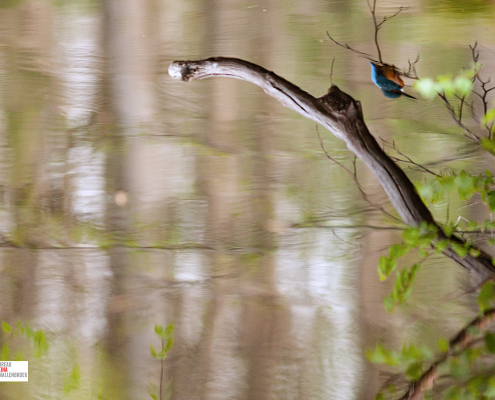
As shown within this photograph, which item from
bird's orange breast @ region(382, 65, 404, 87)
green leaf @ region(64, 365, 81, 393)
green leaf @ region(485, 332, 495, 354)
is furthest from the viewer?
green leaf @ region(64, 365, 81, 393)

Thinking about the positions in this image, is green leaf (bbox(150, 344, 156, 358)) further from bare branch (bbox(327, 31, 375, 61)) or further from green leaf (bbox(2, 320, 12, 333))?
bare branch (bbox(327, 31, 375, 61))

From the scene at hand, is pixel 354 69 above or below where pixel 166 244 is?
above

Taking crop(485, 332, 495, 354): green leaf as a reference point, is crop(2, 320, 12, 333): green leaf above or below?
above

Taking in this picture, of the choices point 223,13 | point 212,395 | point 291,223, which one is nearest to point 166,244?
point 291,223

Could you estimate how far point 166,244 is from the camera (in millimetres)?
1388

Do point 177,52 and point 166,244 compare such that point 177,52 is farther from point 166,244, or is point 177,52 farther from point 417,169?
point 417,169

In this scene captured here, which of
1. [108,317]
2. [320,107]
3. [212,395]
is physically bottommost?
[212,395]

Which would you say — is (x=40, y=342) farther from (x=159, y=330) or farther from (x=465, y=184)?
(x=465, y=184)

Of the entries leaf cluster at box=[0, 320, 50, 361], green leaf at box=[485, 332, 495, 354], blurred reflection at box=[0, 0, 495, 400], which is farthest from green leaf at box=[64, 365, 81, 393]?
green leaf at box=[485, 332, 495, 354]

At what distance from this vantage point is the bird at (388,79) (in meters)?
1.28

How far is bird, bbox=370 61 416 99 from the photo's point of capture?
1.28 metres

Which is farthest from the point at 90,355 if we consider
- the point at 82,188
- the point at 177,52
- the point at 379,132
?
the point at 379,132

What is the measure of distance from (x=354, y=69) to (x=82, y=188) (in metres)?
1.10

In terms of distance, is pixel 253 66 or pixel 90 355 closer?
pixel 253 66
